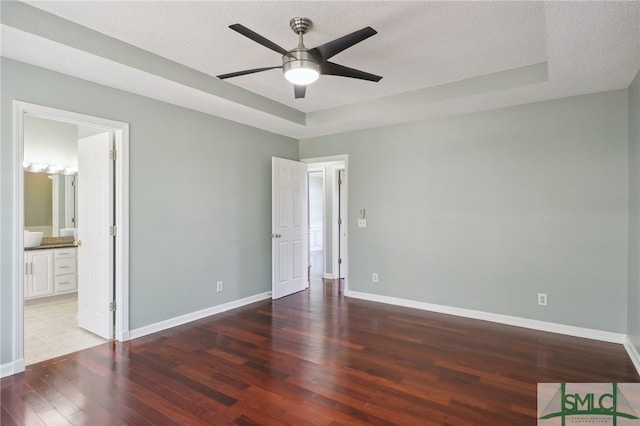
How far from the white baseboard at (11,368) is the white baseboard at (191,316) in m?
0.89

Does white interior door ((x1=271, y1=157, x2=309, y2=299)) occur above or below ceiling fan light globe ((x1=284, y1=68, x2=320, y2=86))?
below

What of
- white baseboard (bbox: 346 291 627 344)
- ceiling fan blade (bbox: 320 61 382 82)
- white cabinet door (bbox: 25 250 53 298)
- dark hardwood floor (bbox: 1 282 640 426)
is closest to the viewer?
dark hardwood floor (bbox: 1 282 640 426)

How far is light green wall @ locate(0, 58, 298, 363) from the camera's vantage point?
9.14 feet

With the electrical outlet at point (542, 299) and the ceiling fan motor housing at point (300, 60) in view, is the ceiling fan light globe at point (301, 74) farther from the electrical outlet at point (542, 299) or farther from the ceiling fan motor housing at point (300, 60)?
the electrical outlet at point (542, 299)

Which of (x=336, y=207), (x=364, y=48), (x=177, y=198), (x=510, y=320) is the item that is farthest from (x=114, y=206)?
(x=510, y=320)

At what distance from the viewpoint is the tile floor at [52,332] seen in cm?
320

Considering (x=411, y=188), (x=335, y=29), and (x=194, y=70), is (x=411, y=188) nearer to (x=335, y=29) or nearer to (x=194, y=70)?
(x=335, y=29)

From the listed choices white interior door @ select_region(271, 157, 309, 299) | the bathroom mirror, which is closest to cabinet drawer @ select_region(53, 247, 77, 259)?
the bathroom mirror

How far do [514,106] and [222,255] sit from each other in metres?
4.06

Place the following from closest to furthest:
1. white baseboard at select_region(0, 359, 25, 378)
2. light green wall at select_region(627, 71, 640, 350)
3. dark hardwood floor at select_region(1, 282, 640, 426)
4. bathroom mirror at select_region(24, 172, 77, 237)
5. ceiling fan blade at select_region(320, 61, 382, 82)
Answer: dark hardwood floor at select_region(1, 282, 640, 426), ceiling fan blade at select_region(320, 61, 382, 82), white baseboard at select_region(0, 359, 25, 378), light green wall at select_region(627, 71, 640, 350), bathroom mirror at select_region(24, 172, 77, 237)

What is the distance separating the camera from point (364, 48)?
2.95 m

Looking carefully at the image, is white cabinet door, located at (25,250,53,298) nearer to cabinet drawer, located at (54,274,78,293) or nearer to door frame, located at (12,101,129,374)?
cabinet drawer, located at (54,274,78,293)

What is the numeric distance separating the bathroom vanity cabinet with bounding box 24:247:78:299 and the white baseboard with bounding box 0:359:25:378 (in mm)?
2579

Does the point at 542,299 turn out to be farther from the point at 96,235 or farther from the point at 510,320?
the point at 96,235
